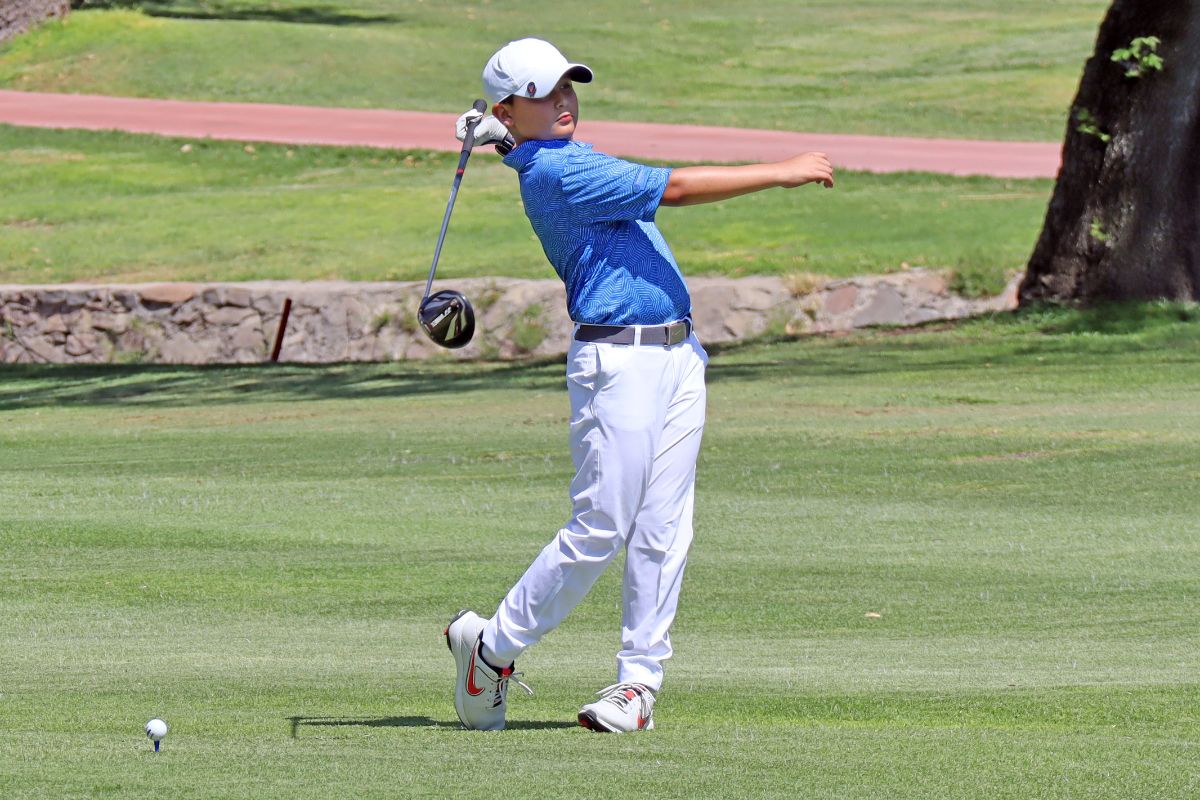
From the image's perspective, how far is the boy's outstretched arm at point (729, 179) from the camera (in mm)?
5824

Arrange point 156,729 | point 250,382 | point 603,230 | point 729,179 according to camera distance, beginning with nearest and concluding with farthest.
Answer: point 156,729, point 729,179, point 603,230, point 250,382

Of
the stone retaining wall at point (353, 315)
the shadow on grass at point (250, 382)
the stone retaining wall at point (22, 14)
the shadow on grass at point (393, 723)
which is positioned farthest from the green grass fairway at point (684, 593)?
the stone retaining wall at point (22, 14)

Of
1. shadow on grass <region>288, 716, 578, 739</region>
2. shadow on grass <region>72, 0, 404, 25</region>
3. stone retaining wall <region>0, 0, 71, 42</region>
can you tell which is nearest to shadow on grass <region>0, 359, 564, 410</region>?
shadow on grass <region>288, 716, 578, 739</region>

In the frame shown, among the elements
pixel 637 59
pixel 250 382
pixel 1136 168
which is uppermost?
pixel 1136 168

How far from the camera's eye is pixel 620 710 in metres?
5.94

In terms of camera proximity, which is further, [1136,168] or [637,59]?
[637,59]

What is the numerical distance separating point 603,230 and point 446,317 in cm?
73

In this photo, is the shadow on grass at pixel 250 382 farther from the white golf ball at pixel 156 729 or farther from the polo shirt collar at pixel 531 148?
the white golf ball at pixel 156 729

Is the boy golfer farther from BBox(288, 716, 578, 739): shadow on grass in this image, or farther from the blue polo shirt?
BBox(288, 716, 578, 739): shadow on grass

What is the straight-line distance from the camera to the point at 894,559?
33.1ft

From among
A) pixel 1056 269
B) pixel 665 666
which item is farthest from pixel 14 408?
pixel 665 666

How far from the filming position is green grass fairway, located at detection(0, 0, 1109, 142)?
35656 millimetres

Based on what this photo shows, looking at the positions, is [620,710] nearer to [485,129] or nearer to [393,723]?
[393,723]

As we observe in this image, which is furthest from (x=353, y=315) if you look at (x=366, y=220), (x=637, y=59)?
(x=637, y=59)
